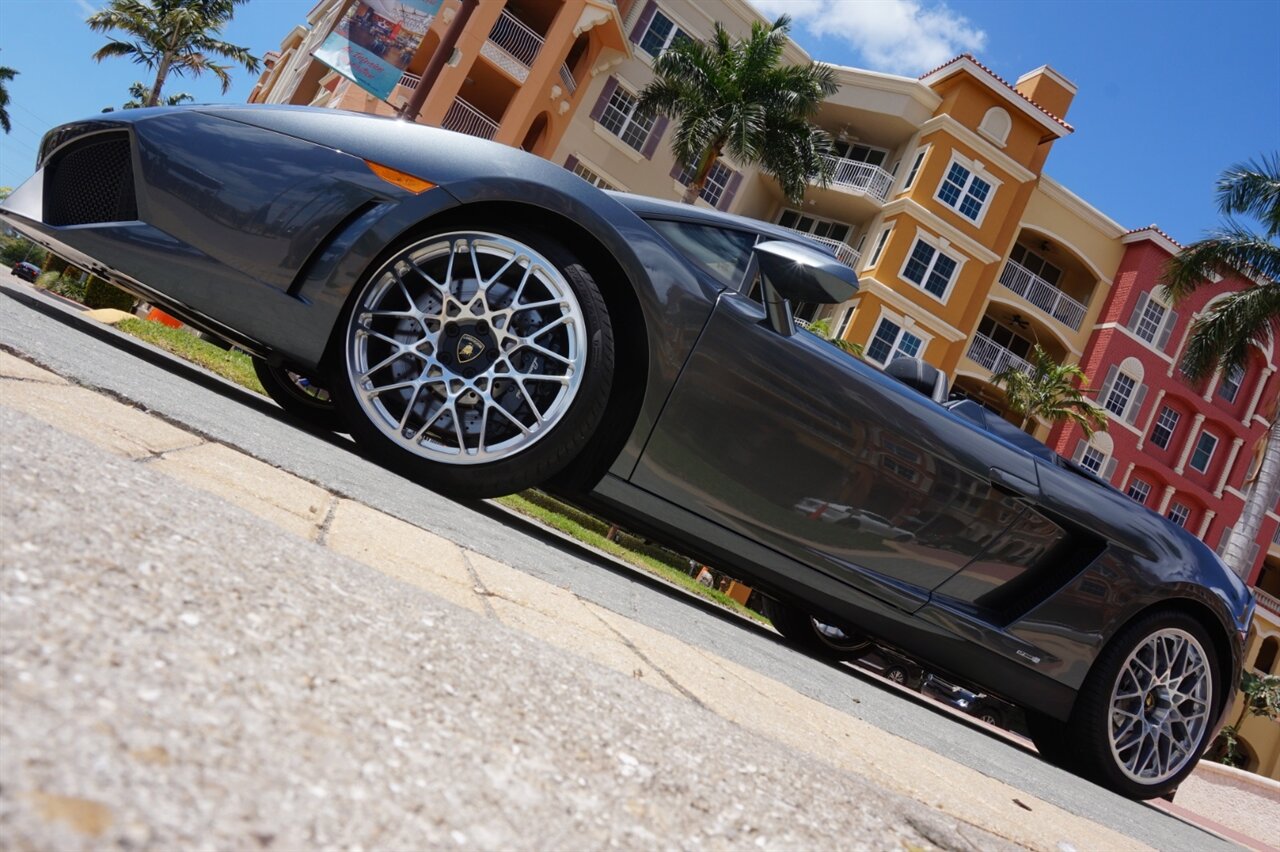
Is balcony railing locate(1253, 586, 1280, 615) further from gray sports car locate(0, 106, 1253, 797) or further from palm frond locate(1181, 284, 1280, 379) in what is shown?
gray sports car locate(0, 106, 1253, 797)

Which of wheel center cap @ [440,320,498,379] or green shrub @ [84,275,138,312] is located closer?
wheel center cap @ [440,320,498,379]

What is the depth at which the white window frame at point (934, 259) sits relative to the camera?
1110 inches

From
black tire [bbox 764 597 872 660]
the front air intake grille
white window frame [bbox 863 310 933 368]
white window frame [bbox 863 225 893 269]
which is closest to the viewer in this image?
the front air intake grille

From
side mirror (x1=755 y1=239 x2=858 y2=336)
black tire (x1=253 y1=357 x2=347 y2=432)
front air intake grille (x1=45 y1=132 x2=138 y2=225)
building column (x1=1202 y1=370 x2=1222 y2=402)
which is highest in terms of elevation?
building column (x1=1202 y1=370 x2=1222 y2=402)

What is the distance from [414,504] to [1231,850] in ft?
10.0

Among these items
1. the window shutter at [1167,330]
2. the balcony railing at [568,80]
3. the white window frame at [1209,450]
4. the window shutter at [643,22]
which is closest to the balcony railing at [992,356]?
the window shutter at [1167,330]

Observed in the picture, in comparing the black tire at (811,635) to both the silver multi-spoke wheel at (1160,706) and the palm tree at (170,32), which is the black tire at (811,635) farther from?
the palm tree at (170,32)

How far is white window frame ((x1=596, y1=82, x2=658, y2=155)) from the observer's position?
26828 millimetres

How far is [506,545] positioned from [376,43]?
1875 centimetres

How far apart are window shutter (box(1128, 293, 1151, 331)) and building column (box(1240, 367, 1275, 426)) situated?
7.02 metres

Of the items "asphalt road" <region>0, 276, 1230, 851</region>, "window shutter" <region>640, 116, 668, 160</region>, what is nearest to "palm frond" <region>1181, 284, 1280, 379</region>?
"window shutter" <region>640, 116, 668, 160</region>

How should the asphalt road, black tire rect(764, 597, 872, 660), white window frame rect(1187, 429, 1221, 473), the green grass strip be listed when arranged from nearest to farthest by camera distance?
the asphalt road, black tire rect(764, 597, 872, 660), the green grass strip, white window frame rect(1187, 429, 1221, 473)

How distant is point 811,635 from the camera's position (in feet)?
15.9

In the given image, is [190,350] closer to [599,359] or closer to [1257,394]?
[599,359]
